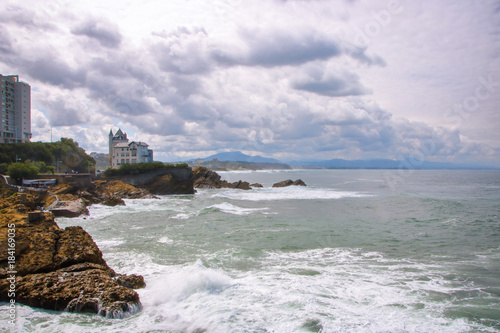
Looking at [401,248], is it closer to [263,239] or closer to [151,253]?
[263,239]

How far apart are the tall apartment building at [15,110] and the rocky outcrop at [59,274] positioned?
229 feet

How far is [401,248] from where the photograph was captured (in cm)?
1468

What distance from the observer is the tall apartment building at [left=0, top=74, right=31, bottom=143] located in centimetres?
6550

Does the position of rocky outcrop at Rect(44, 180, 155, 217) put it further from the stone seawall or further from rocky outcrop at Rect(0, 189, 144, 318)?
rocky outcrop at Rect(0, 189, 144, 318)

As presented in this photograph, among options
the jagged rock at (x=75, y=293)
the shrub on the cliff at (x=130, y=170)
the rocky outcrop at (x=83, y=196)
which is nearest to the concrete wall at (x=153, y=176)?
the shrub on the cliff at (x=130, y=170)

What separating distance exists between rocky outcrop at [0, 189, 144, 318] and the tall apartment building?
6985 cm

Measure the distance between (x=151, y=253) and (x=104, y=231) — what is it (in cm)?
663

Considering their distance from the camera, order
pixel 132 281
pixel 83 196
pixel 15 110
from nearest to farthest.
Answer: pixel 132 281 < pixel 83 196 < pixel 15 110

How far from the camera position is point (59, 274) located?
829cm

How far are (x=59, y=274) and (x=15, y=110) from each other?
3102 inches

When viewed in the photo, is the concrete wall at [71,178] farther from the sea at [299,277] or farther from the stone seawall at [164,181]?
the sea at [299,277]

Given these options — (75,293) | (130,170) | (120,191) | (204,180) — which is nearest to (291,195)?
(120,191)

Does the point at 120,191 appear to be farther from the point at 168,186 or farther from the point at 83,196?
the point at 168,186

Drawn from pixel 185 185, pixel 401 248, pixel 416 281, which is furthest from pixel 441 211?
pixel 185 185
